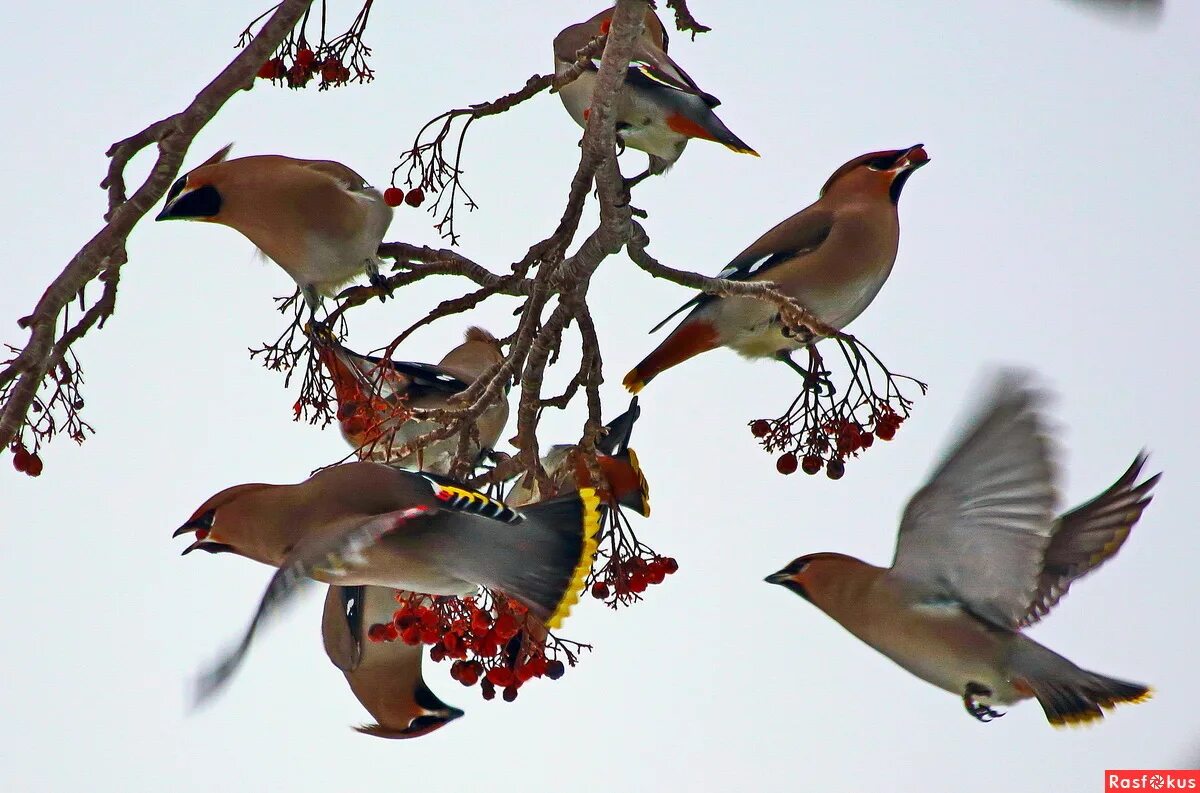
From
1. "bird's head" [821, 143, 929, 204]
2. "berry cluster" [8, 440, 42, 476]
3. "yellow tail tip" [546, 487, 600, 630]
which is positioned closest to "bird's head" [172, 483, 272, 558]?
"berry cluster" [8, 440, 42, 476]

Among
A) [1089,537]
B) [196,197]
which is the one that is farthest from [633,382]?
[1089,537]

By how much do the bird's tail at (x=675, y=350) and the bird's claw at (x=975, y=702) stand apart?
3.20 feet

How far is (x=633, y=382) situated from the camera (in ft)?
8.43

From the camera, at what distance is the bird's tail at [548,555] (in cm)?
216

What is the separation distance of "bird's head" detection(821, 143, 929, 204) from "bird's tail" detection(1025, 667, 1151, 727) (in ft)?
3.51

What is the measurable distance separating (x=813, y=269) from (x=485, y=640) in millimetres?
1010

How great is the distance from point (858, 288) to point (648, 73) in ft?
1.94

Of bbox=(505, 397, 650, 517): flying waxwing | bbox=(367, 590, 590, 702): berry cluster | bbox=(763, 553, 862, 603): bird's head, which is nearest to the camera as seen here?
bbox=(367, 590, 590, 702): berry cluster

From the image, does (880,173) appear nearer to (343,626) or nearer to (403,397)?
(403,397)

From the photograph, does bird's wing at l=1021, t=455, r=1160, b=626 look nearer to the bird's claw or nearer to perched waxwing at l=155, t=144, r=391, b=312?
the bird's claw

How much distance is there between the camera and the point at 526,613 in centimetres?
212

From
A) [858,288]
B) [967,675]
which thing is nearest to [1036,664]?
[967,675]

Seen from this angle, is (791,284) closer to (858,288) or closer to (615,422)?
(858,288)

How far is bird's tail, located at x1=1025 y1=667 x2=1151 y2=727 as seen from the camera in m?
2.75
